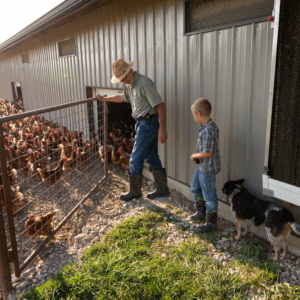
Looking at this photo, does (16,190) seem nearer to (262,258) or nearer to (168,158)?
(168,158)

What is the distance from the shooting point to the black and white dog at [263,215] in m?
2.79

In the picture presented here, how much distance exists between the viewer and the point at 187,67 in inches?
161

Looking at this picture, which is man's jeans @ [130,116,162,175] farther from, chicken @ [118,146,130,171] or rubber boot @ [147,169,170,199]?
chicken @ [118,146,130,171]

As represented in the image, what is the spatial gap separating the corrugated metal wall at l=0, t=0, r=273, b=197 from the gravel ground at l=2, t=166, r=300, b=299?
2.09 ft

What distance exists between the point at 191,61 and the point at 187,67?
12cm

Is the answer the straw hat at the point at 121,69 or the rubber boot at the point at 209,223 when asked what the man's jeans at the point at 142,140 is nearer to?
the straw hat at the point at 121,69

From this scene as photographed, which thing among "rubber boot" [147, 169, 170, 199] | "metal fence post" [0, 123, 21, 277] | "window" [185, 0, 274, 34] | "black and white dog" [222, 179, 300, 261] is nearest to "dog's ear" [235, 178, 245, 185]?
"black and white dog" [222, 179, 300, 261]

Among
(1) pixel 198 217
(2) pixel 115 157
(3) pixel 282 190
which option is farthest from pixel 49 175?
(3) pixel 282 190

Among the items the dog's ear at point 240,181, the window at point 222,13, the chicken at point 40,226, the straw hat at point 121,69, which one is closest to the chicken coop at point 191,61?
the window at point 222,13

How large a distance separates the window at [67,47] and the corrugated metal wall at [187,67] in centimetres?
34

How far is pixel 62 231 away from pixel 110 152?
104 inches

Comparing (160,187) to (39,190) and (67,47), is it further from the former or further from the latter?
(67,47)

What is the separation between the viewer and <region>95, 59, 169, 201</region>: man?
3.89 metres

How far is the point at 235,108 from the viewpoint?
3.46m
